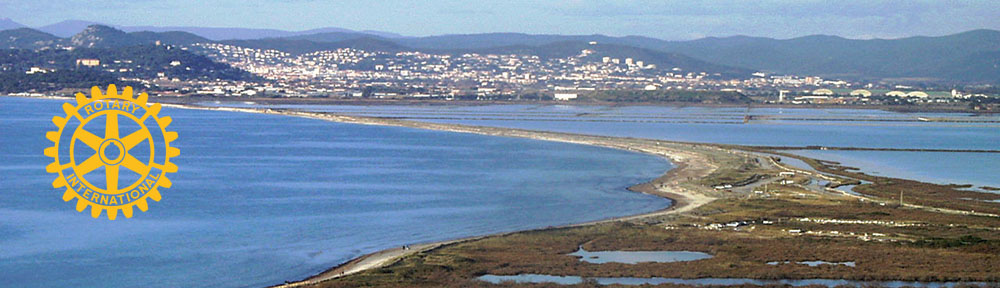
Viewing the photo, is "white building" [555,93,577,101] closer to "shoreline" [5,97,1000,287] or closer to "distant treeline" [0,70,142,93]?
"shoreline" [5,97,1000,287]

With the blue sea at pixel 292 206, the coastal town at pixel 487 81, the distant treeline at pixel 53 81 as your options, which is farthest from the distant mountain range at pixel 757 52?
the blue sea at pixel 292 206

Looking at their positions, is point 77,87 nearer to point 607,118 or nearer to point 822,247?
point 607,118

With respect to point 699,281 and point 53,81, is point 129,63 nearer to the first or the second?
point 53,81

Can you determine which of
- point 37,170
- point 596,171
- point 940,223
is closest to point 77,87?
point 37,170

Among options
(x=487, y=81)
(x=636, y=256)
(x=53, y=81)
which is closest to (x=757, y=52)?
(x=487, y=81)

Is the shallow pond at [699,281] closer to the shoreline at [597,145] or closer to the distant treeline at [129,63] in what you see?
the shoreline at [597,145]

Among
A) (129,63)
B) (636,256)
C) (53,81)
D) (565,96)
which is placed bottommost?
(565,96)
